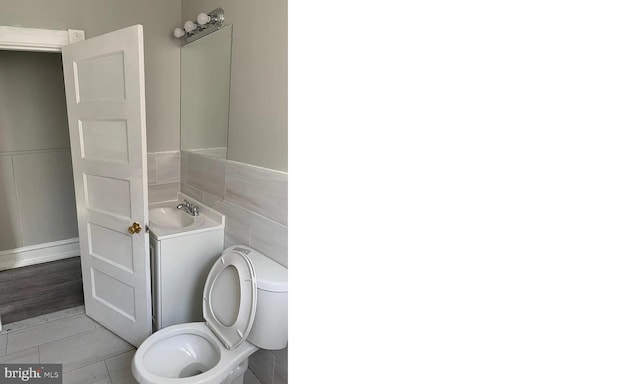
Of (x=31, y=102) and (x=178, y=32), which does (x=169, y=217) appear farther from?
(x=31, y=102)

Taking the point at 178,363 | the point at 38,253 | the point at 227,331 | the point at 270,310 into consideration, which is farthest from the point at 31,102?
the point at 270,310

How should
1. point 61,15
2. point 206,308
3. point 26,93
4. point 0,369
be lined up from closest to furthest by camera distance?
point 206,308, point 0,369, point 61,15, point 26,93

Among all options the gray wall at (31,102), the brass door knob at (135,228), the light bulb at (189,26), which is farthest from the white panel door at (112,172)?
the gray wall at (31,102)

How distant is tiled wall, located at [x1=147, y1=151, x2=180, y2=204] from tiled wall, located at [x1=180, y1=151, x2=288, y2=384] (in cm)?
39

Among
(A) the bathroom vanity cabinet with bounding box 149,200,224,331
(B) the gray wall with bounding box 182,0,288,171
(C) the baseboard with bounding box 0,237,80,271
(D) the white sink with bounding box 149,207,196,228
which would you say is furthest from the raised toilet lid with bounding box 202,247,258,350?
(C) the baseboard with bounding box 0,237,80,271

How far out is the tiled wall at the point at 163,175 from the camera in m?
2.70

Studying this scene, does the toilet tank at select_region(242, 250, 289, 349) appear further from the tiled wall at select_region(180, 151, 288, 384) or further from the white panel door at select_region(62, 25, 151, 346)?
the white panel door at select_region(62, 25, 151, 346)

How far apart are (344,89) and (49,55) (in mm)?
3782

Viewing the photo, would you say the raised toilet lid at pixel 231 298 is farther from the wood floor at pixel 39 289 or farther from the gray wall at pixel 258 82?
the wood floor at pixel 39 289

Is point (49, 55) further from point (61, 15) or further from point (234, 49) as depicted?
point (234, 49)

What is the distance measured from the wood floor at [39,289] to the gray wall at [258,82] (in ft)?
5.88

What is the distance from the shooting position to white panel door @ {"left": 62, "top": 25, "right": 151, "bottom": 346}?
1.91m

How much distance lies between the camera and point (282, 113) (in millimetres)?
1737

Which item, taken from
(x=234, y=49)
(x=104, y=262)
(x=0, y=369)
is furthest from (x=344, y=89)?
(x=0, y=369)
